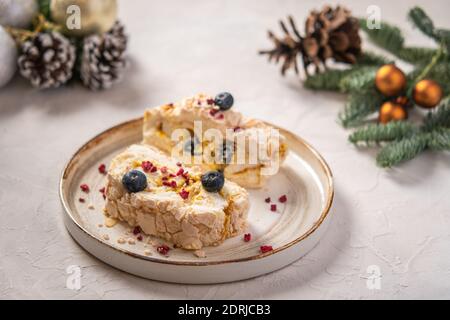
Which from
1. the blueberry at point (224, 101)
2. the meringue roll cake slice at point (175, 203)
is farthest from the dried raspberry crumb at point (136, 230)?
the blueberry at point (224, 101)

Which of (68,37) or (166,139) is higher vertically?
(68,37)

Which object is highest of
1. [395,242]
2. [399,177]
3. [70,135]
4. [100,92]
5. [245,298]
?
[100,92]

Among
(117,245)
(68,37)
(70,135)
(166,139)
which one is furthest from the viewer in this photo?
(68,37)

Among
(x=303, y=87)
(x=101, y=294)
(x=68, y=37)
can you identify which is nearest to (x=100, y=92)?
(x=68, y=37)

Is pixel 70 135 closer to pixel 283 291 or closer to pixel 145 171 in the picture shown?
pixel 145 171

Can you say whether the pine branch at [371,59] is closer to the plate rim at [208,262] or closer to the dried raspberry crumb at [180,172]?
the plate rim at [208,262]

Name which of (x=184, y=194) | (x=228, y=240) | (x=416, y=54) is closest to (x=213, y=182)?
(x=184, y=194)

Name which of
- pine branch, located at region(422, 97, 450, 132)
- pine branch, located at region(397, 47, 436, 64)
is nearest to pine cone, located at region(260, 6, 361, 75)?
pine branch, located at region(397, 47, 436, 64)

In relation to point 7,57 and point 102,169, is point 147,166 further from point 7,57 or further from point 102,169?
point 7,57

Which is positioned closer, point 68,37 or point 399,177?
point 399,177
